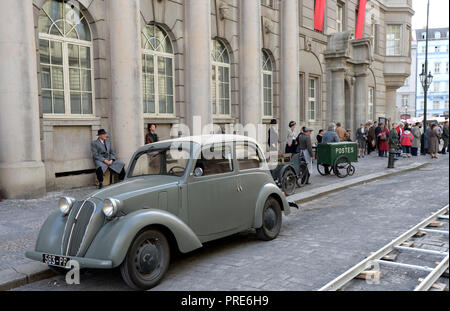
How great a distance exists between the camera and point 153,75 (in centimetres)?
1302

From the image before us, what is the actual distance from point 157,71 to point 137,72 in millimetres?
1818

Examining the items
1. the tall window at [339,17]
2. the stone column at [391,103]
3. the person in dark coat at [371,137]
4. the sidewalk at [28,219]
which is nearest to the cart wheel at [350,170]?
the sidewalk at [28,219]

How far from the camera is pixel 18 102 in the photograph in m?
9.06

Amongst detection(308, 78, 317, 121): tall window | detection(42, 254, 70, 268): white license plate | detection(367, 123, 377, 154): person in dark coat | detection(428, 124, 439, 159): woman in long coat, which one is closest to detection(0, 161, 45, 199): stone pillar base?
detection(42, 254, 70, 268): white license plate

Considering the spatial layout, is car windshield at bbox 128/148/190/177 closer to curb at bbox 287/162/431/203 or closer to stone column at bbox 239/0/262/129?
curb at bbox 287/162/431/203

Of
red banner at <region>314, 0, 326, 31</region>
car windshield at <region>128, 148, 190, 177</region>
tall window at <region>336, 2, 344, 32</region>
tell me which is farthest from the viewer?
tall window at <region>336, 2, 344, 32</region>

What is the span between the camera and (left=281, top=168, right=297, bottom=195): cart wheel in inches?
402

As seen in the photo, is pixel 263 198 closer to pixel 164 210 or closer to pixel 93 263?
pixel 164 210

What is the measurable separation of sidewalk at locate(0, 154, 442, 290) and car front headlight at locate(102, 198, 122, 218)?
63 centimetres

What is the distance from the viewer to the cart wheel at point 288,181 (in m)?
10.2

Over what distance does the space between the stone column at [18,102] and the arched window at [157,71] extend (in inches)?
155

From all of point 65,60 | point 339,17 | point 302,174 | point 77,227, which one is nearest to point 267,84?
point 302,174

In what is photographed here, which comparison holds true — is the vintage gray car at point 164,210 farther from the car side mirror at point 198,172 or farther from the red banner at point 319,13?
the red banner at point 319,13
